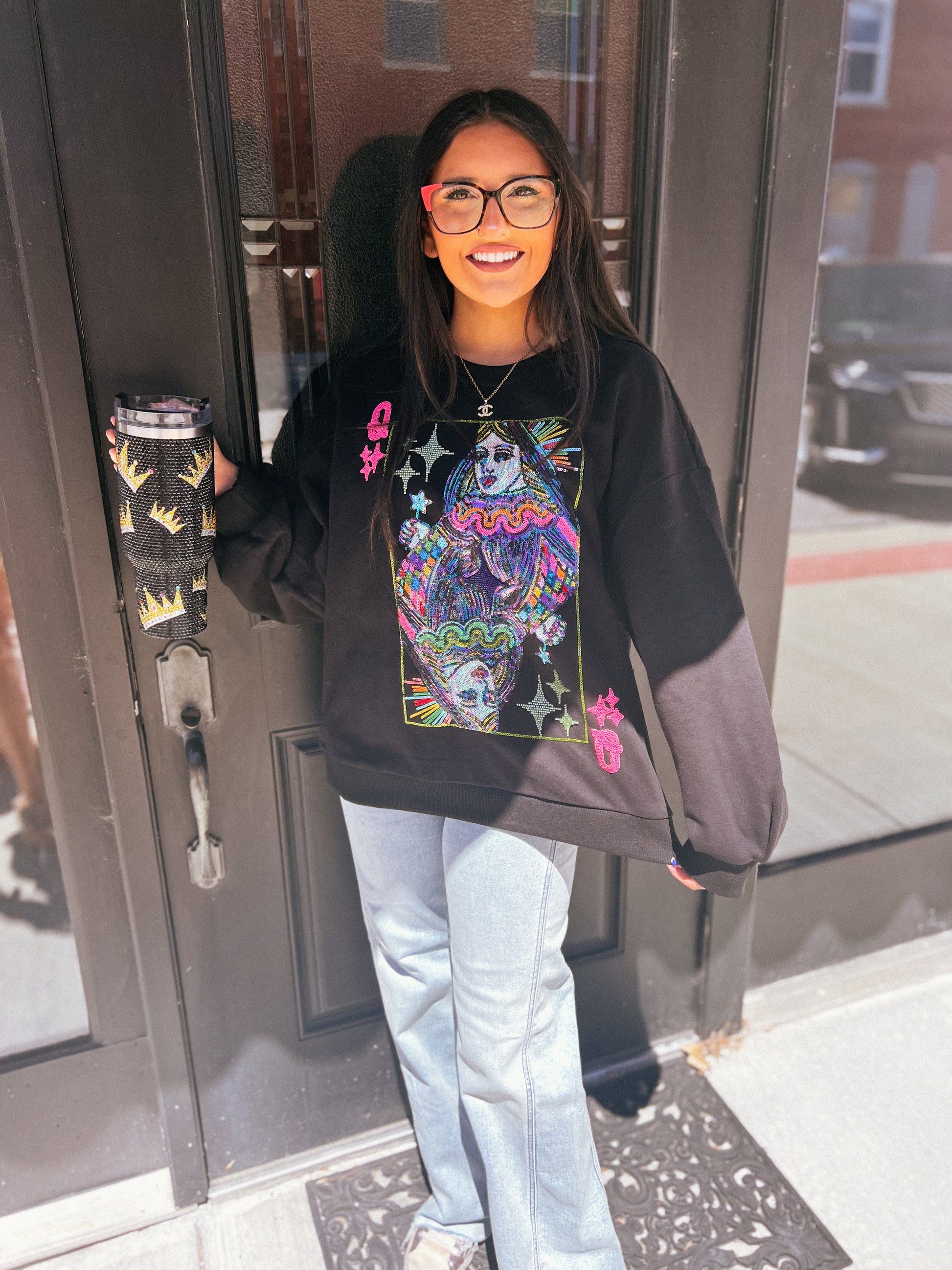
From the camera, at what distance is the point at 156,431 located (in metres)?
1.33

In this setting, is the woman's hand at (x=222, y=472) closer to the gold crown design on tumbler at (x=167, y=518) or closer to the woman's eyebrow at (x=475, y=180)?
the gold crown design on tumbler at (x=167, y=518)

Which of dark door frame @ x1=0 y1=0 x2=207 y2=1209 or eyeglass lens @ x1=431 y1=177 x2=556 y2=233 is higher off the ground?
eyeglass lens @ x1=431 y1=177 x2=556 y2=233

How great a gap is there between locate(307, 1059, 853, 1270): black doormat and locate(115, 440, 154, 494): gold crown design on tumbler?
1488 millimetres

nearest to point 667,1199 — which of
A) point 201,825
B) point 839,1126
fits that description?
point 839,1126

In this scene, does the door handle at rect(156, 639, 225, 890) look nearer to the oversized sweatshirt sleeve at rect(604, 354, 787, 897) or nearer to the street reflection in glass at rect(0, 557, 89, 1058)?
the street reflection in glass at rect(0, 557, 89, 1058)

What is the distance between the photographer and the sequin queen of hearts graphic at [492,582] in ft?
4.56

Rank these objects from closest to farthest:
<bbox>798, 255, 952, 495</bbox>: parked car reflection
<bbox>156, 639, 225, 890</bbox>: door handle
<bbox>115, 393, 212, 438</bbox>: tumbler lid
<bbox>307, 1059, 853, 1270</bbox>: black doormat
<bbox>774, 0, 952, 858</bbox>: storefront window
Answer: <bbox>115, 393, 212, 438</bbox>: tumbler lid
<bbox>156, 639, 225, 890</bbox>: door handle
<bbox>307, 1059, 853, 1270</bbox>: black doormat
<bbox>774, 0, 952, 858</bbox>: storefront window
<bbox>798, 255, 952, 495</bbox>: parked car reflection

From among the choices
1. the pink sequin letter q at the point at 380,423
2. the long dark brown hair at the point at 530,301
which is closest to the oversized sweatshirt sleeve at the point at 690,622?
the long dark brown hair at the point at 530,301

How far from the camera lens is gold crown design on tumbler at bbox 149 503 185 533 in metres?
1.37

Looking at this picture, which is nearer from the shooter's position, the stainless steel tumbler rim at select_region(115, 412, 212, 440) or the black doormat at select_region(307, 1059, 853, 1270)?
the stainless steel tumbler rim at select_region(115, 412, 212, 440)

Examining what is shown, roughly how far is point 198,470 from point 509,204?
1.95ft

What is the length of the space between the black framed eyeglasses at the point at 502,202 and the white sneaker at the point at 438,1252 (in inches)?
69.2

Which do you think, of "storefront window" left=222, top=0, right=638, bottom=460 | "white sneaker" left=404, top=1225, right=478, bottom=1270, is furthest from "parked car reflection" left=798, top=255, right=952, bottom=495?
"white sneaker" left=404, top=1225, right=478, bottom=1270

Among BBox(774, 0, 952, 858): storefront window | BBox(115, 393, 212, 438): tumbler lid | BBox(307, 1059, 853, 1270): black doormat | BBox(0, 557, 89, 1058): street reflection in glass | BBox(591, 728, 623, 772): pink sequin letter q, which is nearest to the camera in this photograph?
BBox(115, 393, 212, 438): tumbler lid
